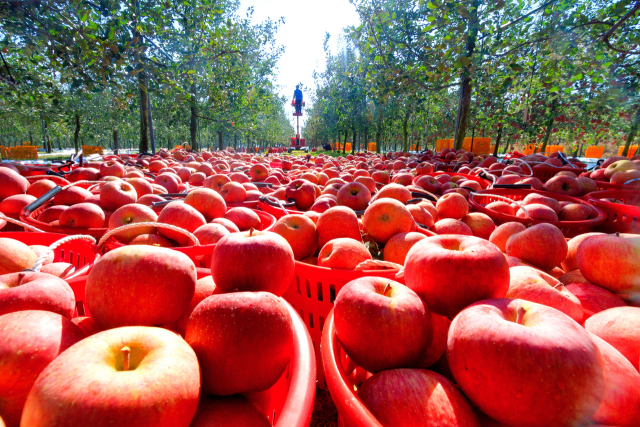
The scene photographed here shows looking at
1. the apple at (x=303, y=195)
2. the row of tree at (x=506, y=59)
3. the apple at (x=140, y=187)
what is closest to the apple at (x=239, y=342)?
the apple at (x=303, y=195)

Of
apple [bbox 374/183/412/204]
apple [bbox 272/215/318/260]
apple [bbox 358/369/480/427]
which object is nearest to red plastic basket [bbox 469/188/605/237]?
apple [bbox 374/183/412/204]

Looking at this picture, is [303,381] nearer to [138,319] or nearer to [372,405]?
[372,405]

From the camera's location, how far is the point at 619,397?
964 millimetres

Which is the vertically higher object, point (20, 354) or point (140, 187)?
point (140, 187)

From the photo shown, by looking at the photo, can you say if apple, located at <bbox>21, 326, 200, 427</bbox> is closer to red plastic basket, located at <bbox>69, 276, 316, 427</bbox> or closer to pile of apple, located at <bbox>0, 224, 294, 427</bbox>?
pile of apple, located at <bbox>0, 224, 294, 427</bbox>

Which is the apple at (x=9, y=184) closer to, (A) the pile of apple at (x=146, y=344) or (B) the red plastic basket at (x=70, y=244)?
(B) the red plastic basket at (x=70, y=244)

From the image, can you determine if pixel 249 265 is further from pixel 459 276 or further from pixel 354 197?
pixel 354 197

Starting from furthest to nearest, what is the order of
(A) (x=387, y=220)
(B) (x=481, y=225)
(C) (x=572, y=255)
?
1. (B) (x=481, y=225)
2. (A) (x=387, y=220)
3. (C) (x=572, y=255)

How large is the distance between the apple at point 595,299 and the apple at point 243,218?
2633 millimetres

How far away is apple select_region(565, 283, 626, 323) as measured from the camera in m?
1.69

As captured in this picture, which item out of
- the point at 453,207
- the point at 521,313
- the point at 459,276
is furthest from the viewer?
the point at 453,207

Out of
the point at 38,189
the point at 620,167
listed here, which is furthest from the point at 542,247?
the point at 38,189

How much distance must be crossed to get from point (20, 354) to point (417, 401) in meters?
1.25

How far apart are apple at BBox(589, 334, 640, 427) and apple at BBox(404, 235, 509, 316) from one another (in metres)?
0.44
